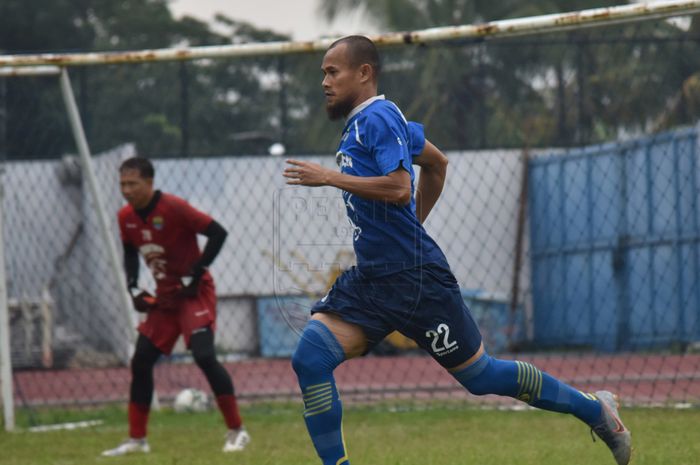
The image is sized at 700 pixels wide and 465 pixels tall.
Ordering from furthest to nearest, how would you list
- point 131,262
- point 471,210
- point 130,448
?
point 471,210 < point 131,262 < point 130,448

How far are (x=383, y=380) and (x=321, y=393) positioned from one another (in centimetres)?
894

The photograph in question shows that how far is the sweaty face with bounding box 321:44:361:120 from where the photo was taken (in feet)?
18.0

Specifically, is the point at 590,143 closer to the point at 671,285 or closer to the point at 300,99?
the point at 671,285

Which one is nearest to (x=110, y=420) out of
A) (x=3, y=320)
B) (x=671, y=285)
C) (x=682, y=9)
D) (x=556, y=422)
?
(x=3, y=320)

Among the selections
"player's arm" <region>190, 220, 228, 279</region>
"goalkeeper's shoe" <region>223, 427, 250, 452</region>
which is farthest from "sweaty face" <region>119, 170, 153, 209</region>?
"goalkeeper's shoe" <region>223, 427, 250, 452</region>

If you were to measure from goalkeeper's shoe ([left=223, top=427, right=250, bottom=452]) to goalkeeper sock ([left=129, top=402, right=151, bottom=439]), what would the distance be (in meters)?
0.55

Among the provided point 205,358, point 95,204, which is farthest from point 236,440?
point 95,204

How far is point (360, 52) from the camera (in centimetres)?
553

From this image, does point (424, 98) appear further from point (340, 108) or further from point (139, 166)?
point (340, 108)

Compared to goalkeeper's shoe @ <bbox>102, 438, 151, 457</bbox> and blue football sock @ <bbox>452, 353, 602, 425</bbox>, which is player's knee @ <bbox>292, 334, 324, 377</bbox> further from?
goalkeeper's shoe @ <bbox>102, 438, 151, 457</bbox>

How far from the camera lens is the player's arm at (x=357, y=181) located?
5.09m

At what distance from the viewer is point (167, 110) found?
18594 mm

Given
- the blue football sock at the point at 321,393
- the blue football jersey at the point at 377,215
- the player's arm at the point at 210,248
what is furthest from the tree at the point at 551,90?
the blue football sock at the point at 321,393

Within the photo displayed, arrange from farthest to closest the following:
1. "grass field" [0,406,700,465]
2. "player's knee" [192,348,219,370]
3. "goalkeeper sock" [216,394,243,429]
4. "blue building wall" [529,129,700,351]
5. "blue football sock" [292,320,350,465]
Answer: "blue building wall" [529,129,700,351], "goalkeeper sock" [216,394,243,429], "player's knee" [192,348,219,370], "grass field" [0,406,700,465], "blue football sock" [292,320,350,465]
